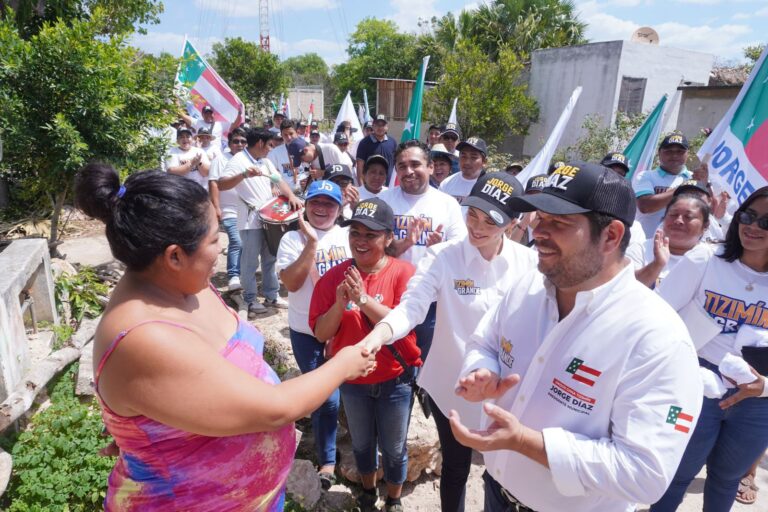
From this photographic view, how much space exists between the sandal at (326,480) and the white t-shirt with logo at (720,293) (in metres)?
2.48

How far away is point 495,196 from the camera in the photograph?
2629 mm

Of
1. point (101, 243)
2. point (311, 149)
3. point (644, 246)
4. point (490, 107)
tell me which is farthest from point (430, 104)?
point (644, 246)

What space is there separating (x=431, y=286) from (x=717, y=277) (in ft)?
4.94

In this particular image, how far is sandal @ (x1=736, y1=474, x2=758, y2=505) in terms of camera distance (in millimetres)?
3406

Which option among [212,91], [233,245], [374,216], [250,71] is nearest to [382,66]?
[250,71]

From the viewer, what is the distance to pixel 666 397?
140 cm

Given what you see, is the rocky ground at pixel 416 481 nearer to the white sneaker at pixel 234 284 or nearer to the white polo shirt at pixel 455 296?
the white polo shirt at pixel 455 296

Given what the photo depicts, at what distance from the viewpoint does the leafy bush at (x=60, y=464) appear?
112 inches

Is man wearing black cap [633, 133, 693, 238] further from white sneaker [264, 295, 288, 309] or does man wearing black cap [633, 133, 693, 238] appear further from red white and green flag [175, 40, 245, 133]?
red white and green flag [175, 40, 245, 133]

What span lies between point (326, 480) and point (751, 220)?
3046mm

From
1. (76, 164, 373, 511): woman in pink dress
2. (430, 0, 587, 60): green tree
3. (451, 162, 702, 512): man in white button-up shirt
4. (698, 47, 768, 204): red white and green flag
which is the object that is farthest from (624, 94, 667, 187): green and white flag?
(430, 0, 587, 60): green tree

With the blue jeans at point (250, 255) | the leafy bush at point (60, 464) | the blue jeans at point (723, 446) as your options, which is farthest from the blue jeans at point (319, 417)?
the blue jeans at point (250, 255)

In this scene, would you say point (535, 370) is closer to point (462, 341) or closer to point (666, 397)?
point (666, 397)

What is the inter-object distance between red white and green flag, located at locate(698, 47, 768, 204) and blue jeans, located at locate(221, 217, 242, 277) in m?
5.33
